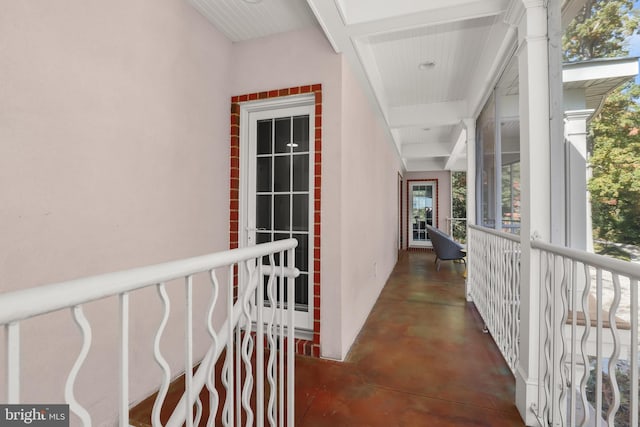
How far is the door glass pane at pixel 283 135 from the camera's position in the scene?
271 cm

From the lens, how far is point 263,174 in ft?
9.14

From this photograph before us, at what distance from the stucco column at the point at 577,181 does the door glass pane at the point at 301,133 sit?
5.89 ft

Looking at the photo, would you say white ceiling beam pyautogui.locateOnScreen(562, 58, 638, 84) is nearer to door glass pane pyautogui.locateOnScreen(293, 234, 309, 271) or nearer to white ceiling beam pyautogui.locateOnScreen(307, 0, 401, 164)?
white ceiling beam pyautogui.locateOnScreen(307, 0, 401, 164)

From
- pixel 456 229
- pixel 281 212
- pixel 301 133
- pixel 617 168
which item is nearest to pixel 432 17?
pixel 301 133

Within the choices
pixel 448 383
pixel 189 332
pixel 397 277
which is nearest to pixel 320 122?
pixel 189 332

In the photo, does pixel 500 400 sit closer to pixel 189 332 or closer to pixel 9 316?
pixel 189 332

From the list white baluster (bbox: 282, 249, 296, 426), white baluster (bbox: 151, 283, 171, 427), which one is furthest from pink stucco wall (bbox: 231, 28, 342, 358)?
white baluster (bbox: 151, 283, 171, 427)

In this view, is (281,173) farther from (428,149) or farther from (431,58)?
(428,149)

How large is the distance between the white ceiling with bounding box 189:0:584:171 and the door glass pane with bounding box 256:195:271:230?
1391 mm

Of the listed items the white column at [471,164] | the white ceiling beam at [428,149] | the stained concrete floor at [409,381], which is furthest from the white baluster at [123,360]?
the white ceiling beam at [428,149]

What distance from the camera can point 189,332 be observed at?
817 millimetres

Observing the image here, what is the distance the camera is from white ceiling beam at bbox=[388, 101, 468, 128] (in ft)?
13.5

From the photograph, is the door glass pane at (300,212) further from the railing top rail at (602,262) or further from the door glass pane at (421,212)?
the door glass pane at (421,212)

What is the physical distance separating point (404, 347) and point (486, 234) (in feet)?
4.65
